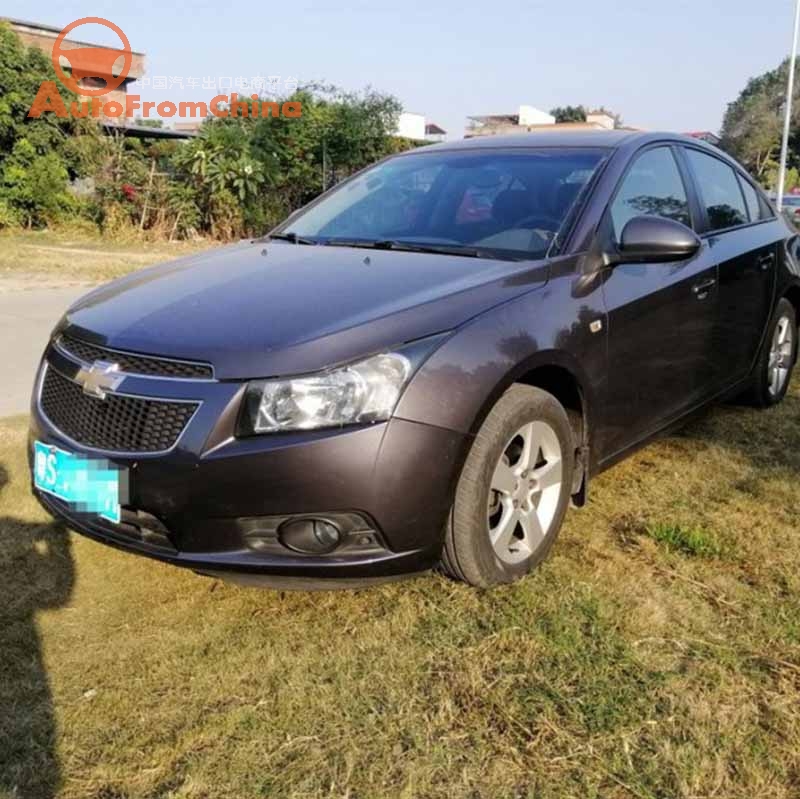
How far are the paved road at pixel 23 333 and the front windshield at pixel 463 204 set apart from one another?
7.77 ft

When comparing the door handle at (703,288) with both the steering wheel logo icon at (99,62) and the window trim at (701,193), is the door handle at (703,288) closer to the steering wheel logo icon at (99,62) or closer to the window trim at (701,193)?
the window trim at (701,193)

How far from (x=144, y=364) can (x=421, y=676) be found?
Answer: 119cm

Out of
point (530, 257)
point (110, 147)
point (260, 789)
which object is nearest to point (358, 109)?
point (110, 147)

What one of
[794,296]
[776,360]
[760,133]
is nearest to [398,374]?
[776,360]

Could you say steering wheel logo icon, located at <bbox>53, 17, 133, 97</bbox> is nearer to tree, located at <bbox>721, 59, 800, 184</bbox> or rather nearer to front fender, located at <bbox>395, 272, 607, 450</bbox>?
front fender, located at <bbox>395, 272, 607, 450</bbox>

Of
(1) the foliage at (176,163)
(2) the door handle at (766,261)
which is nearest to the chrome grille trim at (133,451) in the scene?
(2) the door handle at (766,261)

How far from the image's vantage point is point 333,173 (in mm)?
18078

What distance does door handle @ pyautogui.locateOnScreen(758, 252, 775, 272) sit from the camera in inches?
165

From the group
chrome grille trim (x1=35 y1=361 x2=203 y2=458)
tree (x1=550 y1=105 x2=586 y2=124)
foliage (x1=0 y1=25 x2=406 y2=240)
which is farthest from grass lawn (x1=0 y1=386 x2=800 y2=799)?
tree (x1=550 y1=105 x2=586 y2=124)

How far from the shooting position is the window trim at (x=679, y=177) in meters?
3.09

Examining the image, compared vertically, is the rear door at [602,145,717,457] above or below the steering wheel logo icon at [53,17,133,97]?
below

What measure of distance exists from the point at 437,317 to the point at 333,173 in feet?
54.0

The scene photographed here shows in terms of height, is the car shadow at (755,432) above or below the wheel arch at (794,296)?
below

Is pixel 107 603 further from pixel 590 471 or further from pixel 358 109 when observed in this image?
pixel 358 109
